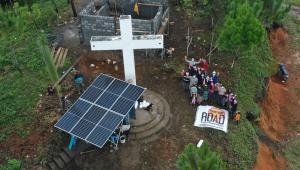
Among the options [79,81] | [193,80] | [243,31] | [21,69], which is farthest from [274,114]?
[21,69]

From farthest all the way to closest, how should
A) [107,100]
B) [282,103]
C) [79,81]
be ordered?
[282,103], [79,81], [107,100]

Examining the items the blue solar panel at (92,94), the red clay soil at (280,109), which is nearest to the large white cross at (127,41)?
the blue solar panel at (92,94)

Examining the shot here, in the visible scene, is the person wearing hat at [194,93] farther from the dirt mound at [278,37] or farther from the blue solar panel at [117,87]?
the dirt mound at [278,37]

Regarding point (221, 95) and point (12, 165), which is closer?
point (12, 165)

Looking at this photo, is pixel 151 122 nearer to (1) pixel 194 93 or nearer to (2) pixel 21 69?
(1) pixel 194 93

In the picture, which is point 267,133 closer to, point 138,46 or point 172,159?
point 172,159

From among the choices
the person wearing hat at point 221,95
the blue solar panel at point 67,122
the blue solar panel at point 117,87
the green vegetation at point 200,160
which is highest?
the green vegetation at point 200,160

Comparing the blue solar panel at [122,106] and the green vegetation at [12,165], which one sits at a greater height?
the blue solar panel at [122,106]
